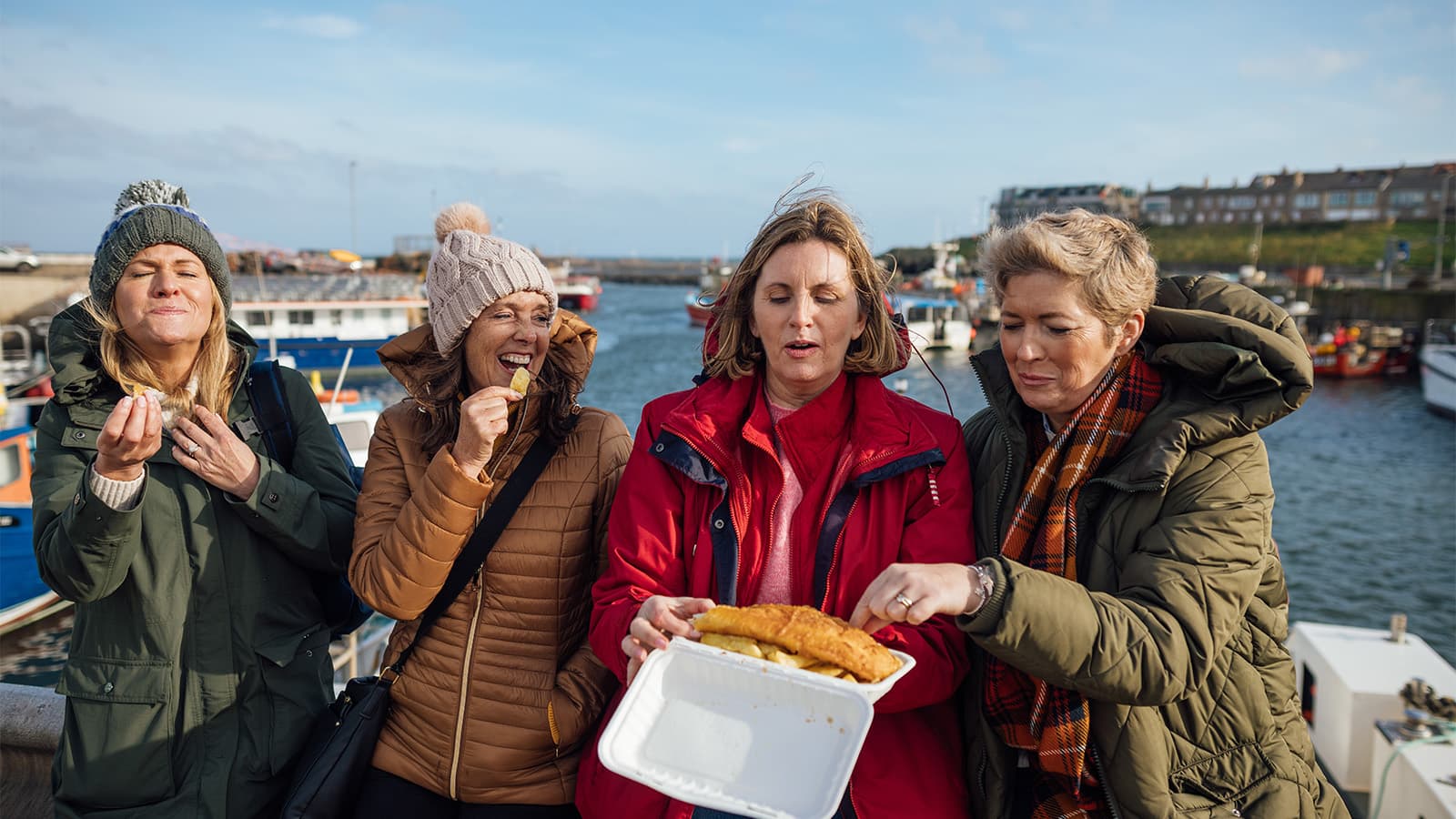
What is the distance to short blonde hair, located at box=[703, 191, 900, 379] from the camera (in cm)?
257

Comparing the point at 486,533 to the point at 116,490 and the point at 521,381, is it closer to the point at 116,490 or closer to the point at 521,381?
the point at 521,381

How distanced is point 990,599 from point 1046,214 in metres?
1.07

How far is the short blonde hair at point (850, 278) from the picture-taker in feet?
8.42

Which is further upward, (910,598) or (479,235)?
(479,235)

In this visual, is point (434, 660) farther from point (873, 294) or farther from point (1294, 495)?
point (1294, 495)

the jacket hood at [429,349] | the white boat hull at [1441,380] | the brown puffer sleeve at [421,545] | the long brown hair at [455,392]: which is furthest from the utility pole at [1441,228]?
the brown puffer sleeve at [421,545]

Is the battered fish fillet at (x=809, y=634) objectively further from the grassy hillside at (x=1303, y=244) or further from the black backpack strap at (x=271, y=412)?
the grassy hillside at (x=1303, y=244)

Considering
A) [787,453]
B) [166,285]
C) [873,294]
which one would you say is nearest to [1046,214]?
[873,294]

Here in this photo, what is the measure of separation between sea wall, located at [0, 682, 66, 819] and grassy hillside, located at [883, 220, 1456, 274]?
73.8 m

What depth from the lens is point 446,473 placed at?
2.51 meters

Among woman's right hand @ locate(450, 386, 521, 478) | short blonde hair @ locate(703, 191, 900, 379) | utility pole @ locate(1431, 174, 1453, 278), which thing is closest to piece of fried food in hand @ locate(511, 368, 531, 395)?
woman's right hand @ locate(450, 386, 521, 478)

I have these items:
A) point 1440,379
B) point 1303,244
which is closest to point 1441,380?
point 1440,379

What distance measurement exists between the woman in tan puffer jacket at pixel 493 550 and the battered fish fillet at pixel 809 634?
80 centimetres

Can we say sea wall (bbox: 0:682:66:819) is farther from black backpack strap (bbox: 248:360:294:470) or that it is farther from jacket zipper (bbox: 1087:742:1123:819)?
jacket zipper (bbox: 1087:742:1123:819)
